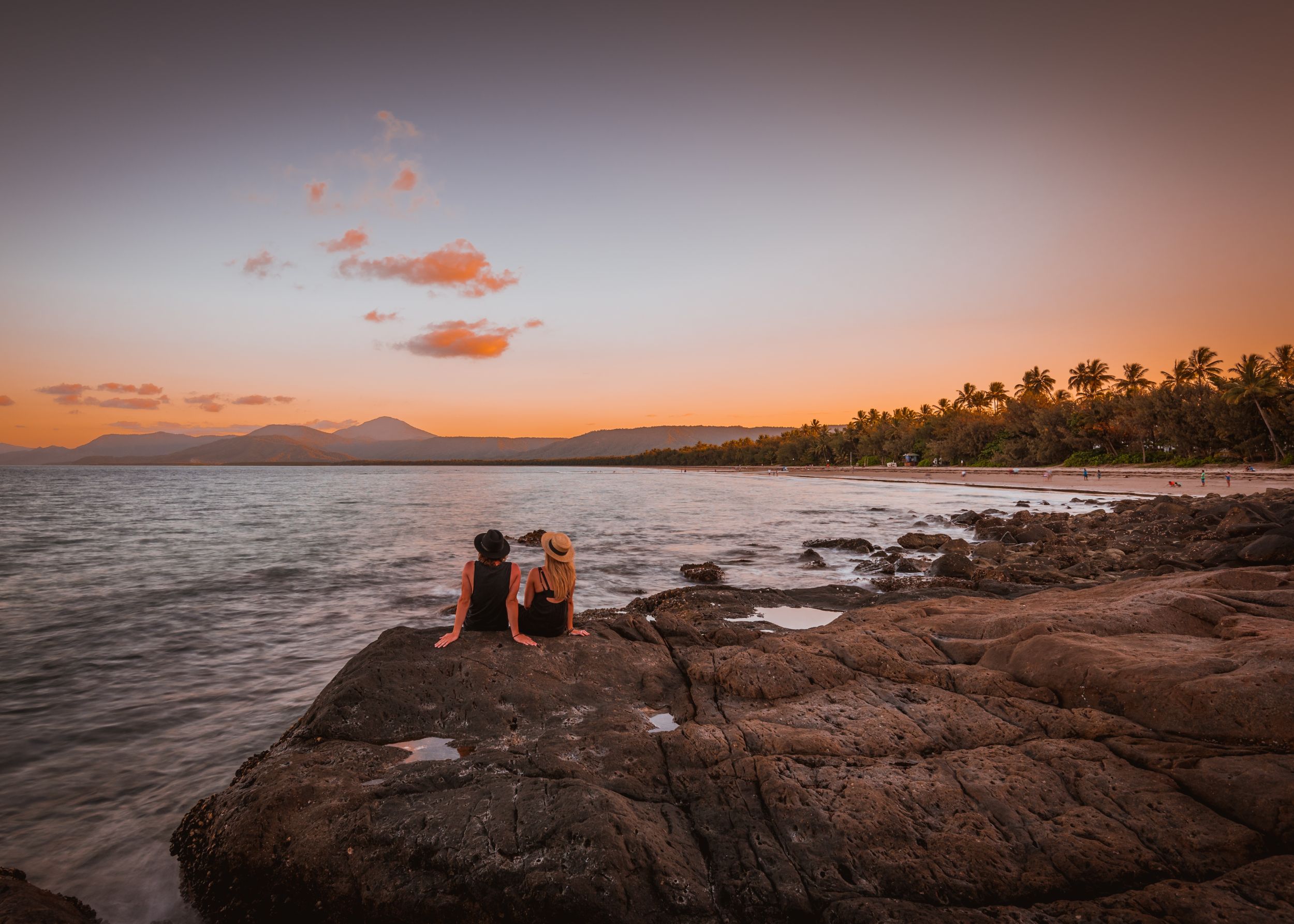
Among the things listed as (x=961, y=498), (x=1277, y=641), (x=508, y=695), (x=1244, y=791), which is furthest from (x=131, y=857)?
(x=961, y=498)

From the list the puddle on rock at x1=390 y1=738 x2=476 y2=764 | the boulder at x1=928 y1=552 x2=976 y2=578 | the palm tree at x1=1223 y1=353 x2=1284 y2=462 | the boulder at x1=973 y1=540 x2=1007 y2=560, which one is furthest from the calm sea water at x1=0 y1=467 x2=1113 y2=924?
the palm tree at x1=1223 y1=353 x2=1284 y2=462

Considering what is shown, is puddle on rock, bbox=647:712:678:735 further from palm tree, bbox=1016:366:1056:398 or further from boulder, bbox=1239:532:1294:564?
palm tree, bbox=1016:366:1056:398

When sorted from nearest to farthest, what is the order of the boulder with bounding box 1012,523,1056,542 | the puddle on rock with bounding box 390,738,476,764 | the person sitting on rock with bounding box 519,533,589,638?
the puddle on rock with bounding box 390,738,476,764
the person sitting on rock with bounding box 519,533,589,638
the boulder with bounding box 1012,523,1056,542

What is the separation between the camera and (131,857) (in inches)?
191

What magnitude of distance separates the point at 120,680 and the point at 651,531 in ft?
68.2

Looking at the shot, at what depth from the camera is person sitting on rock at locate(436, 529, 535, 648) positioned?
628 centimetres

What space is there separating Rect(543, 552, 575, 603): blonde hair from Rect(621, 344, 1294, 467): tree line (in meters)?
67.6

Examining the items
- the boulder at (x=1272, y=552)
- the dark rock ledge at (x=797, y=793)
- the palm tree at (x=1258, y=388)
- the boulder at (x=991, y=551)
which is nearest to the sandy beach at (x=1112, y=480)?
the palm tree at (x=1258, y=388)

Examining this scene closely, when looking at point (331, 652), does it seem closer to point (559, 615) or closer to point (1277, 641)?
point (559, 615)

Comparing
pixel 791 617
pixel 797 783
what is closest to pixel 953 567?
pixel 791 617

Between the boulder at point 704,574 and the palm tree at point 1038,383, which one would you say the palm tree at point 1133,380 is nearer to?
the palm tree at point 1038,383

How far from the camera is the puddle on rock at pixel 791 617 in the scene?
34.1ft

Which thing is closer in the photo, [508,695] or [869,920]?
[869,920]

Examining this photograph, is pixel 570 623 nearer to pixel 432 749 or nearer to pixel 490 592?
pixel 490 592
